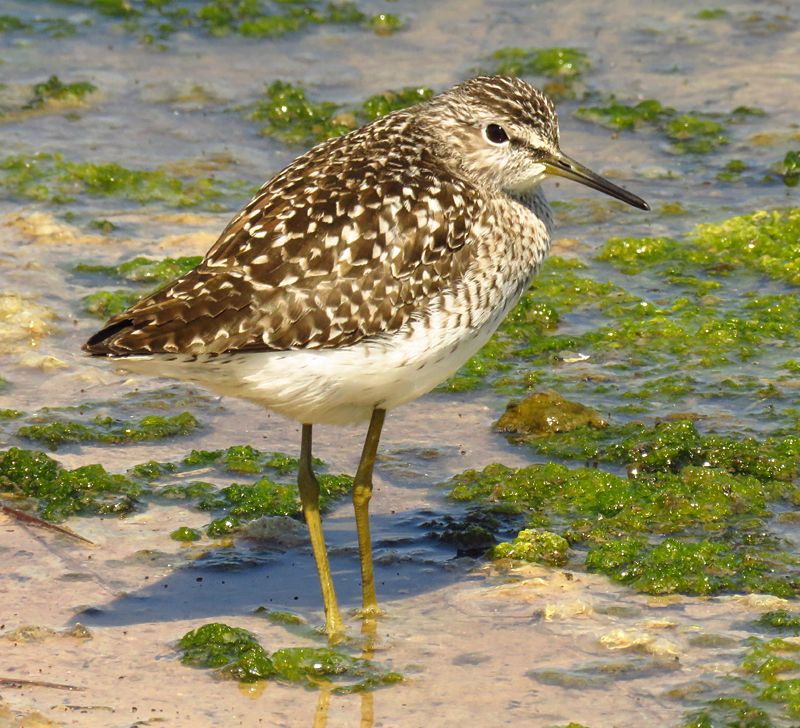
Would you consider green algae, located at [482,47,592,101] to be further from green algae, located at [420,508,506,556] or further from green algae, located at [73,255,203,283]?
green algae, located at [420,508,506,556]

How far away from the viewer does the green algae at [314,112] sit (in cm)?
1083

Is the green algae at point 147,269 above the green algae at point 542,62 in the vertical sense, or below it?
below

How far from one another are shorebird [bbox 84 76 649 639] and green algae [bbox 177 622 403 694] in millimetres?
354

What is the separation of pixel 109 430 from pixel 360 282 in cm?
245

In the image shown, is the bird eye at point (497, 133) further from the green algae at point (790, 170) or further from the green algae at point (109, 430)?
the green algae at point (790, 170)

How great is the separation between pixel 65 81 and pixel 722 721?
29.9 ft

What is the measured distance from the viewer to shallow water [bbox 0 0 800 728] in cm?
503

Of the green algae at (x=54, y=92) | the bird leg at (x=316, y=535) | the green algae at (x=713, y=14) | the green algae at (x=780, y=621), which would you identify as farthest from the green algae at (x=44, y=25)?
the green algae at (x=780, y=621)

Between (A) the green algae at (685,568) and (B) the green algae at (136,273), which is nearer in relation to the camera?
(A) the green algae at (685,568)

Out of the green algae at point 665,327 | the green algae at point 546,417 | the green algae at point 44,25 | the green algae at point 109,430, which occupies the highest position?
the green algae at point 44,25

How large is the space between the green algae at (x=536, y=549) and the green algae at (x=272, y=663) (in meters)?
1.03

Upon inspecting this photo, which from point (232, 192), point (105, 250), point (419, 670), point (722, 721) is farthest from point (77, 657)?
point (232, 192)

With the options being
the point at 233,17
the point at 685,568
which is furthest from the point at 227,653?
the point at 233,17

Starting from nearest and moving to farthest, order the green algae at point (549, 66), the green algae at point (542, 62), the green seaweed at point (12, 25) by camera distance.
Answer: the green algae at point (549, 66), the green algae at point (542, 62), the green seaweed at point (12, 25)
